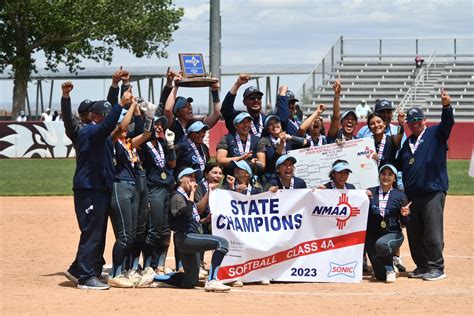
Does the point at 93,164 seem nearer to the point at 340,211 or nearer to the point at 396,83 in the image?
the point at 340,211

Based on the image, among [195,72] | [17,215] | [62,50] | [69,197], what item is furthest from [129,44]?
[195,72]

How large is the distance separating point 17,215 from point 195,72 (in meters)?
6.47

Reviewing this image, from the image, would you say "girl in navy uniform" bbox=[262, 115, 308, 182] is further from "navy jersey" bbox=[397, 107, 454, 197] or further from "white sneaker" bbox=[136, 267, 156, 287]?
"white sneaker" bbox=[136, 267, 156, 287]

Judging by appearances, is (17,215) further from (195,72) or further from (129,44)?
(129,44)

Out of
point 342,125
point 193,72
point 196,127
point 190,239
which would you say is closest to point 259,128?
point 196,127

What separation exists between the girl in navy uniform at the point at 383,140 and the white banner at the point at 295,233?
92cm

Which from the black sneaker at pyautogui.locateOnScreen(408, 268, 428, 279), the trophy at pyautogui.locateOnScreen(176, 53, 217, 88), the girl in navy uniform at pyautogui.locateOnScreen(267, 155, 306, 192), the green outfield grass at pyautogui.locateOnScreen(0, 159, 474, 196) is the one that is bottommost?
the green outfield grass at pyautogui.locateOnScreen(0, 159, 474, 196)

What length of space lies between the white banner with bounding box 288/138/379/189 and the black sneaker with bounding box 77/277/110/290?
3.01 metres

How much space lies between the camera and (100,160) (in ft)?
36.9

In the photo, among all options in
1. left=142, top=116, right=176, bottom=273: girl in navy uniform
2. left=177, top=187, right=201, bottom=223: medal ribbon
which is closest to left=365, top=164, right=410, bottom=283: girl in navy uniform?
left=177, top=187, right=201, bottom=223: medal ribbon

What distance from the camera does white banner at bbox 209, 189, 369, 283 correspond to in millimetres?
11781

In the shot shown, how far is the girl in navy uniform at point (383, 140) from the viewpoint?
12789 mm

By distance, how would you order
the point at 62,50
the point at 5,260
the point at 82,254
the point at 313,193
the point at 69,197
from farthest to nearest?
the point at 62,50 → the point at 69,197 → the point at 5,260 → the point at 313,193 → the point at 82,254

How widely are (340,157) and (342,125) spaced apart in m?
0.48
